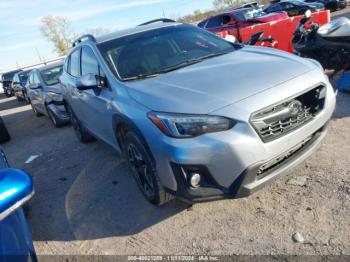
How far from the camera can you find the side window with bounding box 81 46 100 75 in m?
4.36

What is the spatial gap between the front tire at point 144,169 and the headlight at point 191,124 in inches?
16.0

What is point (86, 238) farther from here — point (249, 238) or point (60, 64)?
point (60, 64)

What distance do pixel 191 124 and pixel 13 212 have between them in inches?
57.8

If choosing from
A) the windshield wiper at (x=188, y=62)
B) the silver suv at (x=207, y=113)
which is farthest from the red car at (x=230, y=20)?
the silver suv at (x=207, y=113)

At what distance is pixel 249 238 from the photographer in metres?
2.97

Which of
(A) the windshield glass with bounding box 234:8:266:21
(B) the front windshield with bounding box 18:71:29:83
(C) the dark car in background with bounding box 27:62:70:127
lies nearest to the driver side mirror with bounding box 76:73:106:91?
(C) the dark car in background with bounding box 27:62:70:127

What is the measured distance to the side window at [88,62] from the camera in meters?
4.36

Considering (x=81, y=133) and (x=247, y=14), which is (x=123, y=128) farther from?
(x=247, y=14)

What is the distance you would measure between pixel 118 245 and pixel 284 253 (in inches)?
57.4

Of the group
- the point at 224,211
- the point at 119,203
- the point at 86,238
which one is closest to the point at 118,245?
the point at 86,238

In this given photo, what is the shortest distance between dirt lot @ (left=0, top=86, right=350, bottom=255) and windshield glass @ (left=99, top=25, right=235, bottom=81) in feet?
4.70

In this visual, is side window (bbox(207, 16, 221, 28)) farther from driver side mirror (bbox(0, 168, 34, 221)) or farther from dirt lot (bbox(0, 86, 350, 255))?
driver side mirror (bbox(0, 168, 34, 221))

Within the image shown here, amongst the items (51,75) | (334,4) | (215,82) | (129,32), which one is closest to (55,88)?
(51,75)

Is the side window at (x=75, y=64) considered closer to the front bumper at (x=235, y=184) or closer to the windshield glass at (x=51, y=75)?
the front bumper at (x=235, y=184)
